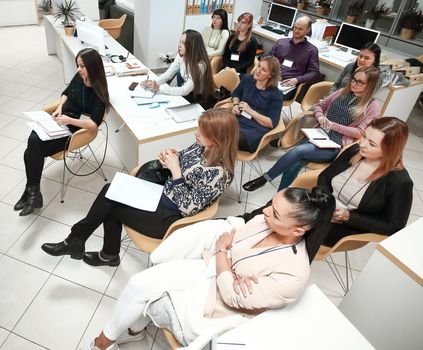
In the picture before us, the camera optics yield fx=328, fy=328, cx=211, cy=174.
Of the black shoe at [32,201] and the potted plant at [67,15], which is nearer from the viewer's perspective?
the black shoe at [32,201]

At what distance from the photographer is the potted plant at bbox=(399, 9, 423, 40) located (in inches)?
202

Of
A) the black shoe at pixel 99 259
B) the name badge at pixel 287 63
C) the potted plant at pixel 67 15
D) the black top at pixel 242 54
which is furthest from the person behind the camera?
the black top at pixel 242 54

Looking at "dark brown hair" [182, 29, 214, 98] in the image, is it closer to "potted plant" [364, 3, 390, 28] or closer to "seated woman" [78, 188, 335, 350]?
"seated woman" [78, 188, 335, 350]

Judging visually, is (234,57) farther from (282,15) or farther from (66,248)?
(66,248)

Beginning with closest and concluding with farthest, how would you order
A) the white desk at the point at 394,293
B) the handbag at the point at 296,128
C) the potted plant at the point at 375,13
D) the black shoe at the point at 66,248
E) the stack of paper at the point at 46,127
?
the white desk at the point at 394,293
the black shoe at the point at 66,248
the stack of paper at the point at 46,127
the handbag at the point at 296,128
the potted plant at the point at 375,13

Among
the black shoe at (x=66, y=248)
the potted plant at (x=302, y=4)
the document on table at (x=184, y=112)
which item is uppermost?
the potted plant at (x=302, y=4)

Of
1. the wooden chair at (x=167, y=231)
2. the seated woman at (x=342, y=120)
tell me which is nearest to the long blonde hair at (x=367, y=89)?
the seated woman at (x=342, y=120)

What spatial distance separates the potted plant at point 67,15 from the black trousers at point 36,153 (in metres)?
2.20

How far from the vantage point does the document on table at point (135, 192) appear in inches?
76.4

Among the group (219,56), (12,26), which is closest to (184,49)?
(219,56)

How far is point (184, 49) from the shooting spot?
3004 mm

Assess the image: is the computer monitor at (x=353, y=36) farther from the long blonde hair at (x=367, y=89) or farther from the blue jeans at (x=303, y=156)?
the blue jeans at (x=303, y=156)

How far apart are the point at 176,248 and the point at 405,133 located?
1452 mm

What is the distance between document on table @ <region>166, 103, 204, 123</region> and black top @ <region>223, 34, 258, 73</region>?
1.68 m
